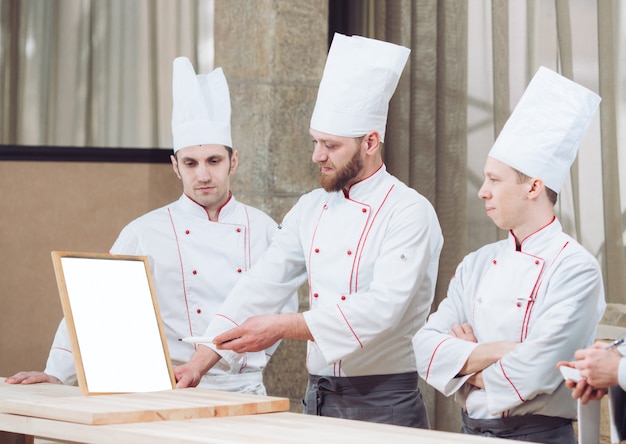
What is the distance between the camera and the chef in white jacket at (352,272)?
2791mm

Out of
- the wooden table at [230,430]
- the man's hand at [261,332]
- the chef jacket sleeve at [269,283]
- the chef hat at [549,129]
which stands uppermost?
the chef hat at [549,129]

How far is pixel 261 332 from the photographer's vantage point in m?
2.78

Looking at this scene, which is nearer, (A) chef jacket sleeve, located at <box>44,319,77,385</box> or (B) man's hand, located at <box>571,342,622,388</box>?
(B) man's hand, located at <box>571,342,622,388</box>

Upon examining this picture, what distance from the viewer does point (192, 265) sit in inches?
132

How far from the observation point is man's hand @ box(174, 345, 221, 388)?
9.21ft

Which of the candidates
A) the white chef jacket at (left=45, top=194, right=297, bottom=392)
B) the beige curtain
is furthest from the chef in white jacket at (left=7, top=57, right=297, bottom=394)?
the beige curtain

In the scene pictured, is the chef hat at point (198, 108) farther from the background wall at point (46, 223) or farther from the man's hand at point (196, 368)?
the background wall at point (46, 223)

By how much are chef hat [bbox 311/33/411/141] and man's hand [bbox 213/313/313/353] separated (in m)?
0.53

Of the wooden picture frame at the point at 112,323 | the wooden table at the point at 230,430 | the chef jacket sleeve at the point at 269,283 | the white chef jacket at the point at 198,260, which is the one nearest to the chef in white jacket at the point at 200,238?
the white chef jacket at the point at 198,260

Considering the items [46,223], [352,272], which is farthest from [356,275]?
[46,223]

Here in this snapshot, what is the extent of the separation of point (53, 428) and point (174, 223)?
4.00ft

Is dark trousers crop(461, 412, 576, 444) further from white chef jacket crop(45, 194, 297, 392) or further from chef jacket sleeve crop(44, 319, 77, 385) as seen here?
chef jacket sleeve crop(44, 319, 77, 385)

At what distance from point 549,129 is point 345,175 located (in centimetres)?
57

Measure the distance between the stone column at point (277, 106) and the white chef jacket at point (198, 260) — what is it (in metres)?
0.79
